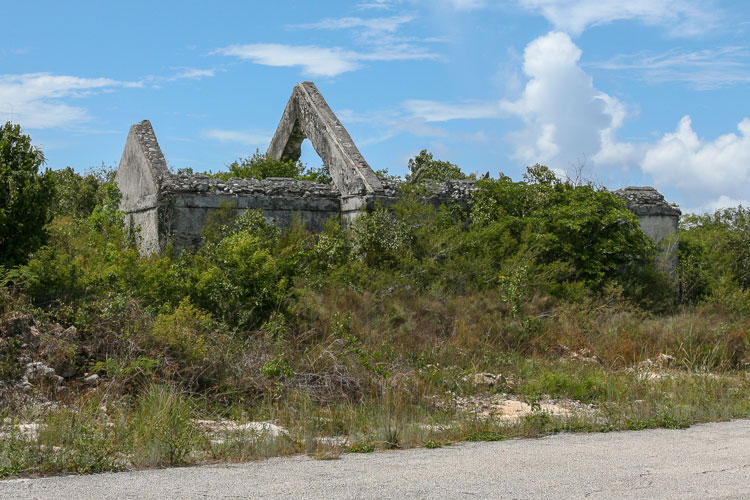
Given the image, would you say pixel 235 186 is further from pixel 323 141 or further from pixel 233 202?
pixel 323 141

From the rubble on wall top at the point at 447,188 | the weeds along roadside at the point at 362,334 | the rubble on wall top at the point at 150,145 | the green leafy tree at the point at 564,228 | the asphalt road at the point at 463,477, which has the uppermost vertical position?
the rubble on wall top at the point at 150,145

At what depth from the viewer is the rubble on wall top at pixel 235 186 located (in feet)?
56.6

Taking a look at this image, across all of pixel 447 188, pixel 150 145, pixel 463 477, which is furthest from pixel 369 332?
pixel 150 145

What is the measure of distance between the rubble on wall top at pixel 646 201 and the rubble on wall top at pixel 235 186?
8.72 meters

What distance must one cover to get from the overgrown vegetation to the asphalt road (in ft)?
1.44

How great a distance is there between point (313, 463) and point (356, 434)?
1.19 m

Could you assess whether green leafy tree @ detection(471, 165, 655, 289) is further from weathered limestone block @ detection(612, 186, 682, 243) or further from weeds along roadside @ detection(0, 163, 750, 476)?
weathered limestone block @ detection(612, 186, 682, 243)

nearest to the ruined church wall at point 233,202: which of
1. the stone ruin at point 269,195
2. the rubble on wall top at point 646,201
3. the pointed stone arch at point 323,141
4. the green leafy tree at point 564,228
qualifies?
the stone ruin at point 269,195

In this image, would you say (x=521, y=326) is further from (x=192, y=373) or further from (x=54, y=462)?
(x=54, y=462)

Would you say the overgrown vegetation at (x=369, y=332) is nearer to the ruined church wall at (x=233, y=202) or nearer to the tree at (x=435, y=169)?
the ruined church wall at (x=233, y=202)

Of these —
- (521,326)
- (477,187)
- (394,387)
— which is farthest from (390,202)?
(394,387)

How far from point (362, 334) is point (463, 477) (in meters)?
7.03

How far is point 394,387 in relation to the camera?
10.8 meters

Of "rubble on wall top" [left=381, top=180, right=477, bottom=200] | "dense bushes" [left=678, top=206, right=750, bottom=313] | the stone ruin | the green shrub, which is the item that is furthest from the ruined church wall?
"dense bushes" [left=678, top=206, right=750, bottom=313]
